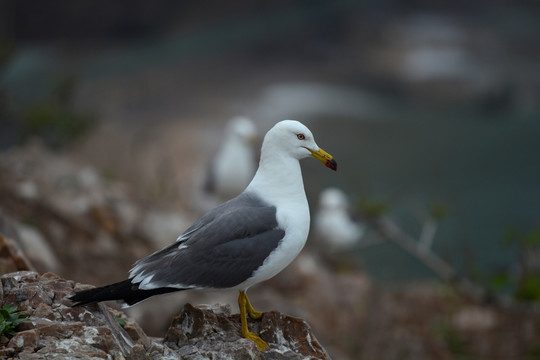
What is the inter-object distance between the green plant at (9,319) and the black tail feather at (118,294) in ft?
0.71

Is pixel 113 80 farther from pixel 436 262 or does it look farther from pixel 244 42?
pixel 436 262

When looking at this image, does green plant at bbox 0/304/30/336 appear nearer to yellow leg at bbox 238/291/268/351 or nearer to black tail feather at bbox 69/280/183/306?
black tail feather at bbox 69/280/183/306

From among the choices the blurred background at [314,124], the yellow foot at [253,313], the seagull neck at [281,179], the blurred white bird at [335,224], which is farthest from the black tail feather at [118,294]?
the blurred white bird at [335,224]

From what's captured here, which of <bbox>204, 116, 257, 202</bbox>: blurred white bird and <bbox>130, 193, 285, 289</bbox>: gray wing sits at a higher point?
<bbox>204, 116, 257, 202</bbox>: blurred white bird

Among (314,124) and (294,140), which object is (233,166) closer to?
(294,140)

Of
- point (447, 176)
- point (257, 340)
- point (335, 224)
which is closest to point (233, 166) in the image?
point (335, 224)

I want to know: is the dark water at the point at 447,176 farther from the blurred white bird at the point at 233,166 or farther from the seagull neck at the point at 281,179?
the seagull neck at the point at 281,179

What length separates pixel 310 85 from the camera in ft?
53.4

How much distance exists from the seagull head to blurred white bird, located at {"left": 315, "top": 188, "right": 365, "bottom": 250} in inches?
241

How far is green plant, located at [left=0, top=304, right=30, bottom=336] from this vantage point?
8.95 ft

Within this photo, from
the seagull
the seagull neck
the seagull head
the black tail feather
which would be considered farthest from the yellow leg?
Result: the seagull head

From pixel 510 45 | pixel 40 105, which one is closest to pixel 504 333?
pixel 40 105

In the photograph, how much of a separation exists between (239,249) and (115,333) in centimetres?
68

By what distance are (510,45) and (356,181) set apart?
7.47 metres
